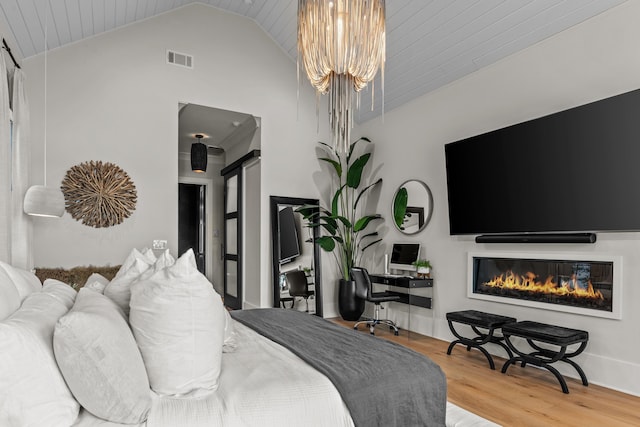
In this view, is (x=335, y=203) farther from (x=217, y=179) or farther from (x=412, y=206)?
(x=217, y=179)

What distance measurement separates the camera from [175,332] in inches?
55.2

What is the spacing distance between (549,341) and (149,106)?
454 centimetres

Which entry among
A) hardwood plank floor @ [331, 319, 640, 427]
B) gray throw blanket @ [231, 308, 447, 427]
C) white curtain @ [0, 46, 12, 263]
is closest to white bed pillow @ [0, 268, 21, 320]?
gray throw blanket @ [231, 308, 447, 427]

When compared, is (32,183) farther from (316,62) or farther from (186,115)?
(316,62)

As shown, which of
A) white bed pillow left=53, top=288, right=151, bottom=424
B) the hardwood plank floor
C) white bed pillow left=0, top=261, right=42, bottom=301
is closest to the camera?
white bed pillow left=53, top=288, right=151, bottom=424

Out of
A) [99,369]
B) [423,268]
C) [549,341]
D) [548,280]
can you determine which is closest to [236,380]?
[99,369]

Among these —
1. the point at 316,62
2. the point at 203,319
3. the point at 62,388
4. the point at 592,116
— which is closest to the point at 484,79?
the point at 592,116

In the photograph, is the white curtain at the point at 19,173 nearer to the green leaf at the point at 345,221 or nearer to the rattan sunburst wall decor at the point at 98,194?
the rattan sunburst wall decor at the point at 98,194

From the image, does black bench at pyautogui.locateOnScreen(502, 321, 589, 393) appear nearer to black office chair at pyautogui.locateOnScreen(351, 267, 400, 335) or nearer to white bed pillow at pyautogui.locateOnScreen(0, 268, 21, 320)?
black office chair at pyautogui.locateOnScreen(351, 267, 400, 335)

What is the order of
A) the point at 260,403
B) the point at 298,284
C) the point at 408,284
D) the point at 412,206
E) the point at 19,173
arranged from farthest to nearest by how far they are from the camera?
the point at 298,284 → the point at 412,206 → the point at 408,284 → the point at 19,173 → the point at 260,403

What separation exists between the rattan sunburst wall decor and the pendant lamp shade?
883 millimetres

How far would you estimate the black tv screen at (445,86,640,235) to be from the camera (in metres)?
2.86

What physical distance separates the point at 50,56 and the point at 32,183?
133 centimetres

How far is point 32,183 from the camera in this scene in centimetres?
388
